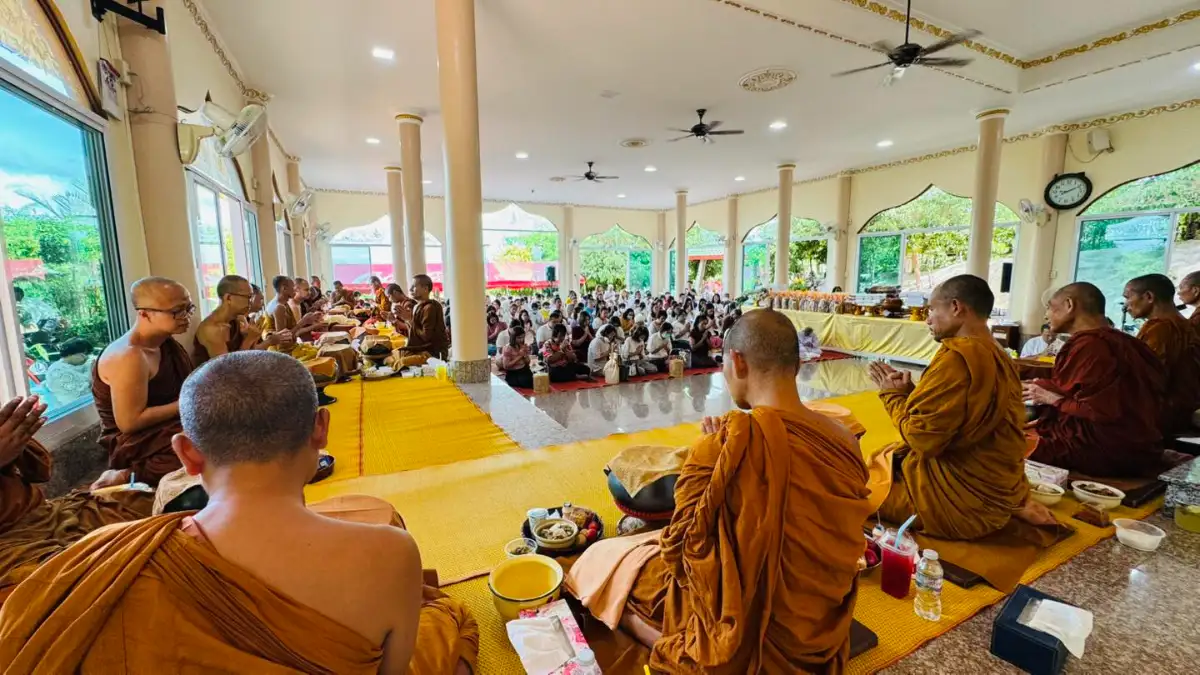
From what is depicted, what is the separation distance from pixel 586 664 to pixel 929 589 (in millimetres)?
1475

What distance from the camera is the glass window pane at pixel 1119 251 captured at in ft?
27.7

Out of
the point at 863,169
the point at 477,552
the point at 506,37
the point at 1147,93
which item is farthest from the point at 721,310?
the point at 477,552

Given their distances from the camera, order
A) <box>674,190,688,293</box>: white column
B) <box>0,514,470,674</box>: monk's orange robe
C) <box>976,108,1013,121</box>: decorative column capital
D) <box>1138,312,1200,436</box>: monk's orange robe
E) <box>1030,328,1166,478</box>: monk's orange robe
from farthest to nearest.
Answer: <box>674,190,688,293</box>: white column
<box>976,108,1013,121</box>: decorative column capital
<box>1138,312,1200,436</box>: monk's orange robe
<box>1030,328,1166,478</box>: monk's orange robe
<box>0,514,470,674</box>: monk's orange robe

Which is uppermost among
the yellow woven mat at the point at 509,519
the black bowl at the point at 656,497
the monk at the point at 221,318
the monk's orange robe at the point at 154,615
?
the monk at the point at 221,318

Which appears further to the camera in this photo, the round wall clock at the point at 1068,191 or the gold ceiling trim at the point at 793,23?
the round wall clock at the point at 1068,191

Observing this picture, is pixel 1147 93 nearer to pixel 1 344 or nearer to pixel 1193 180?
pixel 1193 180

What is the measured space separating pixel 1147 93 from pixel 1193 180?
1800 millimetres

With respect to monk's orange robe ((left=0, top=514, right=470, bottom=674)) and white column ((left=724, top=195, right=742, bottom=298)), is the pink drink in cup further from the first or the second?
white column ((left=724, top=195, right=742, bottom=298))

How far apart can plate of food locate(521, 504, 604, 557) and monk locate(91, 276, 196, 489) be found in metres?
1.97

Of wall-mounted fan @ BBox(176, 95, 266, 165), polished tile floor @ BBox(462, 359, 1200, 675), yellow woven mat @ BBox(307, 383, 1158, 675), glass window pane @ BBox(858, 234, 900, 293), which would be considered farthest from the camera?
glass window pane @ BBox(858, 234, 900, 293)

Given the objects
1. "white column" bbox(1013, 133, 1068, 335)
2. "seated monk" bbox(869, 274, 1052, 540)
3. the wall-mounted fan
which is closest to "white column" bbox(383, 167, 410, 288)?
the wall-mounted fan

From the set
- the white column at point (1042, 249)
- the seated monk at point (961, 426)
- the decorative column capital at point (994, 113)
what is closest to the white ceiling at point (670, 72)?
the decorative column capital at point (994, 113)

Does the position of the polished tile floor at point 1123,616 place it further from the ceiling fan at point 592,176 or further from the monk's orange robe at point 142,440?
the ceiling fan at point 592,176

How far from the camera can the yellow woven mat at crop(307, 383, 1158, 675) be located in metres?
1.90
